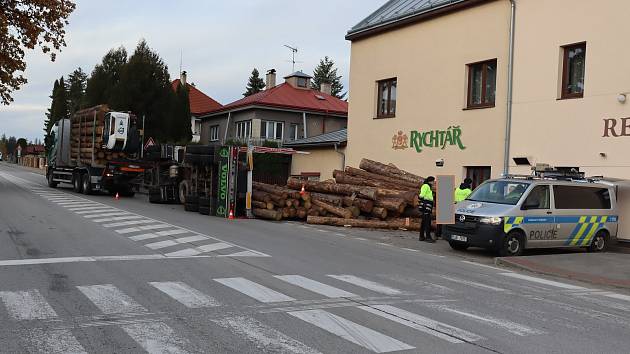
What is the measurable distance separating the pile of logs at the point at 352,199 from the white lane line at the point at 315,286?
10.6 m

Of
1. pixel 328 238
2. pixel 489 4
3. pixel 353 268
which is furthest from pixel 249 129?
pixel 353 268

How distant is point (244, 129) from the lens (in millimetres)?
42969

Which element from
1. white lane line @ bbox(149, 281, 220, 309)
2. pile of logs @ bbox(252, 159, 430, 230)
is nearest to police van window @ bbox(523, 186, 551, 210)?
pile of logs @ bbox(252, 159, 430, 230)

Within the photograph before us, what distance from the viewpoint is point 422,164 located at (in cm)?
2239

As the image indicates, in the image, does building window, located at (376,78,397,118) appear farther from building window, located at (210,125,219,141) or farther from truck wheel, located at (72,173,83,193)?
building window, located at (210,125,219,141)

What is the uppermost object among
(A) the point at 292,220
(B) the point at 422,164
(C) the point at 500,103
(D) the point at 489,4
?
(D) the point at 489,4

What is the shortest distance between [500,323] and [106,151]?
2359cm

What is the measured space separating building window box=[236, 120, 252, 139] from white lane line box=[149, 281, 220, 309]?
1338 inches

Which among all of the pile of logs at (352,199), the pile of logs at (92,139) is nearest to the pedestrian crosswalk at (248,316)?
the pile of logs at (352,199)

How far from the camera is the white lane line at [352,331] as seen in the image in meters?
5.55

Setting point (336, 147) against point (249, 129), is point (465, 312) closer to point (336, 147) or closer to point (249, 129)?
point (336, 147)

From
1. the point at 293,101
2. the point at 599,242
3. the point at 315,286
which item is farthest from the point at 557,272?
the point at 293,101

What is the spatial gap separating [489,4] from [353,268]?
1302cm

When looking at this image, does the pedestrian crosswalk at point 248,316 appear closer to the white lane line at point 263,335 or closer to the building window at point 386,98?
the white lane line at point 263,335
